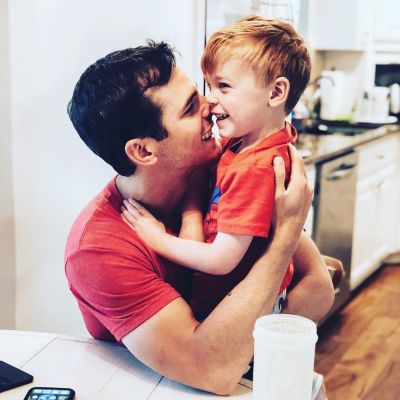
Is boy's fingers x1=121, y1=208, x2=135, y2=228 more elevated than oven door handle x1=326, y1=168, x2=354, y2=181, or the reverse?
boy's fingers x1=121, y1=208, x2=135, y2=228

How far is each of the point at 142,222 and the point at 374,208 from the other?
3060mm

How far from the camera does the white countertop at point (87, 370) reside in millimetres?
1318

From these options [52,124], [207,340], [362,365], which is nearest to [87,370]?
[207,340]

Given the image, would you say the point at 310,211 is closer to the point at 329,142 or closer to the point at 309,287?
the point at 329,142

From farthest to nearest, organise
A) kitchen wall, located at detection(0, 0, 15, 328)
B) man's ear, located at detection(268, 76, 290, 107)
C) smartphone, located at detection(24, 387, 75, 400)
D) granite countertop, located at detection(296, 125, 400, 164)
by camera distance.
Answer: granite countertop, located at detection(296, 125, 400, 164) < kitchen wall, located at detection(0, 0, 15, 328) < man's ear, located at detection(268, 76, 290, 107) < smartphone, located at detection(24, 387, 75, 400)

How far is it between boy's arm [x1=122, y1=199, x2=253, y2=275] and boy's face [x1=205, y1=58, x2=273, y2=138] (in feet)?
0.79

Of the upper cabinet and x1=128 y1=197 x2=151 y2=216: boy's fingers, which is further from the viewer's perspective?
the upper cabinet

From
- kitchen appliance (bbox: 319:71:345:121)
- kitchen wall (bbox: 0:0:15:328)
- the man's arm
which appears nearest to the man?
the man's arm

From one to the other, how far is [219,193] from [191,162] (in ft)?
0.30

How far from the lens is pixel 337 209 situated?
357 centimetres

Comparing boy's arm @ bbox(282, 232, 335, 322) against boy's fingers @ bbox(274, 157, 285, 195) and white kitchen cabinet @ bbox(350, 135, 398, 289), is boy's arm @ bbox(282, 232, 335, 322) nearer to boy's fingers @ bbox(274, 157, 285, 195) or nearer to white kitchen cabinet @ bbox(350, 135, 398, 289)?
boy's fingers @ bbox(274, 157, 285, 195)

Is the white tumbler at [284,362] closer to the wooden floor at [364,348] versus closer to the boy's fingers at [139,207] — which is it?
the boy's fingers at [139,207]

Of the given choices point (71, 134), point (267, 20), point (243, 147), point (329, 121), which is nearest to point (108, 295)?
point (243, 147)

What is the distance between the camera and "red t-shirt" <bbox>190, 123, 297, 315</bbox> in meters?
1.38
